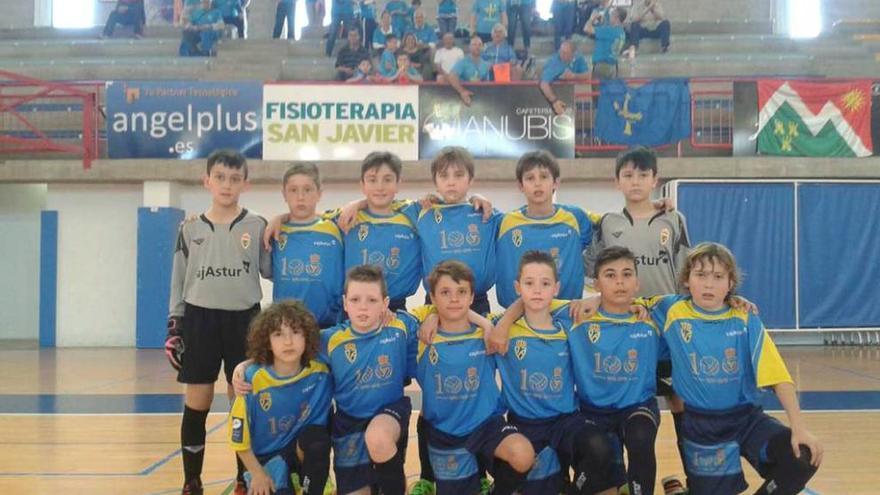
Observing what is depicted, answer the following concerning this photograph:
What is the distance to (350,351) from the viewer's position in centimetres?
409

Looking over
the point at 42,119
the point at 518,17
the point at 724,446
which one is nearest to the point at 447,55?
the point at 518,17

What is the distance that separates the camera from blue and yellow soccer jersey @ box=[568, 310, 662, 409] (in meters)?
4.05

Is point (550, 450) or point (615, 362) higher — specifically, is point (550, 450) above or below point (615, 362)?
below

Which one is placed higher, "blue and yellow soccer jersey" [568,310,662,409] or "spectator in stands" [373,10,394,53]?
"spectator in stands" [373,10,394,53]

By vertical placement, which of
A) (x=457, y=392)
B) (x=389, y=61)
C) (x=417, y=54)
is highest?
(x=417, y=54)

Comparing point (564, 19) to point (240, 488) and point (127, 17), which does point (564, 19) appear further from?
point (240, 488)

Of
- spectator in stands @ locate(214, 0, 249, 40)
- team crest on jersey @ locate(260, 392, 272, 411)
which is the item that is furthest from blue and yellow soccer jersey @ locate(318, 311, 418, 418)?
spectator in stands @ locate(214, 0, 249, 40)

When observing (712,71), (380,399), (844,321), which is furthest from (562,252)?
(712,71)

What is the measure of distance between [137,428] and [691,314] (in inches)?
159

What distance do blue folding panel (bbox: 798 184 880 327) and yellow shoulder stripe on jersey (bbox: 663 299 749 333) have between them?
8446 millimetres

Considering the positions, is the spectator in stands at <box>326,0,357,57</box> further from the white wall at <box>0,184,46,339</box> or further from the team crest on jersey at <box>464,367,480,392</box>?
the team crest on jersey at <box>464,367,480,392</box>

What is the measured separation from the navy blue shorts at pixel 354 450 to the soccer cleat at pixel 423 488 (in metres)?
0.20

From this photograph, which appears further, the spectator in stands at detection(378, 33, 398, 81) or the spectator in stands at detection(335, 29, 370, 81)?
the spectator in stands at detection(335, 29, 370, 81)

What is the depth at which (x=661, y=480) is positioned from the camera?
450 cm
